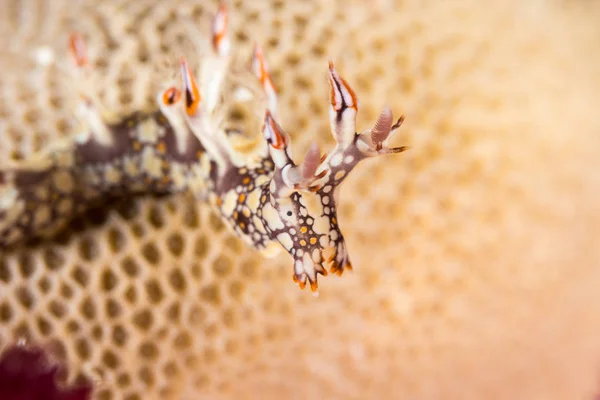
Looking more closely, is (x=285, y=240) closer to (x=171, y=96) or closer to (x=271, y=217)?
(x=271, y=217)

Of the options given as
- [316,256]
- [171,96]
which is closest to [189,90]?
[171,96]

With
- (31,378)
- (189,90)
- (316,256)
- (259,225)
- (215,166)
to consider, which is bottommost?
(31,378)

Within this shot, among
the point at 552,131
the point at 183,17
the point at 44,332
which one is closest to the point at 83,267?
the point at 44,332

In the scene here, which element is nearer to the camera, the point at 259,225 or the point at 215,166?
the point at 259,225

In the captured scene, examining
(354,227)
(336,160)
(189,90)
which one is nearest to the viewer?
(336,160)

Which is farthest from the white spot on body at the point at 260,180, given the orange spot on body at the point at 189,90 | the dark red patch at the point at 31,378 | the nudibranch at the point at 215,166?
the dark red patch at the point at 31,378

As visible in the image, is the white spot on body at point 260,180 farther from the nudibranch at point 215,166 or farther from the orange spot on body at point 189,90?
the orange spot on body at point 189,90
